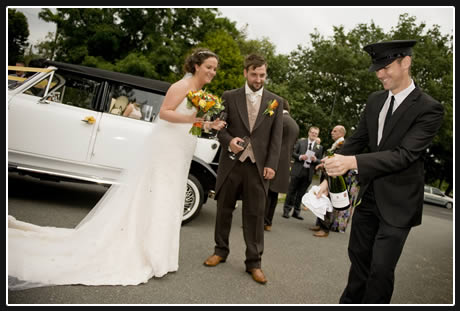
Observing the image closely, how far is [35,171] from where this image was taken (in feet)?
15.9

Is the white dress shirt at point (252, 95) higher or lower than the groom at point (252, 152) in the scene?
higher

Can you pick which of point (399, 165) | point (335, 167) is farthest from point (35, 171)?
point (399, 165)

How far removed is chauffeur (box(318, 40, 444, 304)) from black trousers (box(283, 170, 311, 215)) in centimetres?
476

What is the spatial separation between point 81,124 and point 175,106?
7.59ft

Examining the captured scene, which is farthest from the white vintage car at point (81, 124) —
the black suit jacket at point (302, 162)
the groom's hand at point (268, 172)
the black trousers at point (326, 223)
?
the black suit jacket at point (302, 162)

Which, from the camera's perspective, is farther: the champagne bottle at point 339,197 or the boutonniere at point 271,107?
the boutonniere at point 271,107

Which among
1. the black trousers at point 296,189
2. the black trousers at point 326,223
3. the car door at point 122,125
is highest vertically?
the car door at point 122,125

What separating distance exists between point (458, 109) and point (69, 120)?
490 cm

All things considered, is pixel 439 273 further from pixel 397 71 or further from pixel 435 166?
pixel 435 166

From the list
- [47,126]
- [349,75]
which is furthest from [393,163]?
[349,75]

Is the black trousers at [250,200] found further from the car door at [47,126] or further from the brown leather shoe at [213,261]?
the car door at [47,126]

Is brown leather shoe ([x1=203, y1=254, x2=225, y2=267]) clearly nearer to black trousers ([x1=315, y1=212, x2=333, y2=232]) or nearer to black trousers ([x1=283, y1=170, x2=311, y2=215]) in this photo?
black trousers ([x1=315, y1=212, x2=333, y2=232])

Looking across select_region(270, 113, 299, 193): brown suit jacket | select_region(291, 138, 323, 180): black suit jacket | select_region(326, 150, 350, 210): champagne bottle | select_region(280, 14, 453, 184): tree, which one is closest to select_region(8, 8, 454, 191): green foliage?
select_region(280, 14, 453, 184): tree

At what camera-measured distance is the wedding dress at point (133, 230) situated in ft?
10.0
